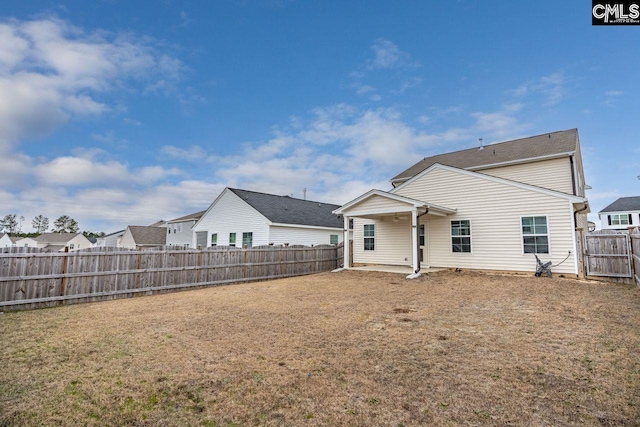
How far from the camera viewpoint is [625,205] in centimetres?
3988

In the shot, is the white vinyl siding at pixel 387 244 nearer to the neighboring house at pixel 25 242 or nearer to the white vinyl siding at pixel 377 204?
the white vinyl siding at pixel 377 204

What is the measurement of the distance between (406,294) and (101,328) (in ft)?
23.1

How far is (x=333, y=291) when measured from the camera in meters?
9.11

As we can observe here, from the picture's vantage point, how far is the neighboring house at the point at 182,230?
31.1 m

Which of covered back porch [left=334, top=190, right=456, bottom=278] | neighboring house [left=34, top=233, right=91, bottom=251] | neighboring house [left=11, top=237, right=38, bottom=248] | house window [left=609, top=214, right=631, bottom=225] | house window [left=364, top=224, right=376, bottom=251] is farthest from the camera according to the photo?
neighboring house [left=34, top=233, right=91, bottom=251]

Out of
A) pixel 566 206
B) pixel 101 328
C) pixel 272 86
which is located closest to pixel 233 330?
pixel 101 328

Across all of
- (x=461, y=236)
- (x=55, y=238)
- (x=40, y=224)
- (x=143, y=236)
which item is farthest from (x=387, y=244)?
(x=40, y=224)

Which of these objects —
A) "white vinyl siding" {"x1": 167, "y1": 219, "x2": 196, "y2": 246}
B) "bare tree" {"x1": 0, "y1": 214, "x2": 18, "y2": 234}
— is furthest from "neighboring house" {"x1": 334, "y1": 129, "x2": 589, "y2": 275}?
"bare tree" {"x1": 0, "y1": 214, "x2": 18, "y2": 234}

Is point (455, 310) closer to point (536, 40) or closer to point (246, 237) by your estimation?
point (536, 40)

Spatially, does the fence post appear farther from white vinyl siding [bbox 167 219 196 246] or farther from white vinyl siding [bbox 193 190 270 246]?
white vinyl siding [bbox 167 219 196 246]

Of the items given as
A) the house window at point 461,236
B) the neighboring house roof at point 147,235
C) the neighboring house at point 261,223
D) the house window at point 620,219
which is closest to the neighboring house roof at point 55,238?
the neighboring house roof at point 147,235

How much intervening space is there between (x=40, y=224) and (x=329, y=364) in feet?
376

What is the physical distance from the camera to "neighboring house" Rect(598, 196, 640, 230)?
3816 cm

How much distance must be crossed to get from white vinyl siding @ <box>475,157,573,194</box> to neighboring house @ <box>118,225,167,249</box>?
36.3 metres
